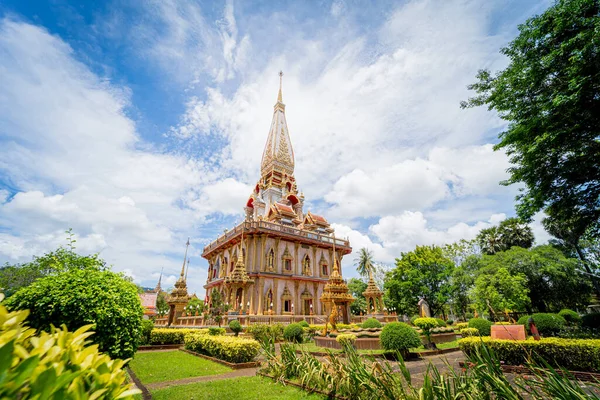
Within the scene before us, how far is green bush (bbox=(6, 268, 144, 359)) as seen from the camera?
201 inches

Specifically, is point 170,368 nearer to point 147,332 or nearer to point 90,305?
point 90,305

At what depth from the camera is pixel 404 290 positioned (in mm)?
29391

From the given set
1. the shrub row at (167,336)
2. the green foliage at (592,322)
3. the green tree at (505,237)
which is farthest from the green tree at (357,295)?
the shrub row at (167,336)

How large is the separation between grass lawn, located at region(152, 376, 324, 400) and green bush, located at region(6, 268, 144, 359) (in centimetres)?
162

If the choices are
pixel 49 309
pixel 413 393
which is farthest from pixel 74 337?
pixel 49 309

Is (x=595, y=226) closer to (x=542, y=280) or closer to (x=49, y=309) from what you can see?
(x=542, y=280)

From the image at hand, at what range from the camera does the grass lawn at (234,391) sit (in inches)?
247

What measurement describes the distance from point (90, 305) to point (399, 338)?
32.2 feet

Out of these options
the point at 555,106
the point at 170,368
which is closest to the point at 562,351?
the point at 555,106

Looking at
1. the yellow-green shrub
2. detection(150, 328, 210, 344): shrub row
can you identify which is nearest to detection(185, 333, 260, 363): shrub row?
detection(150, 328, 210, 344): shrub row

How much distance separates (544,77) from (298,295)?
84.2ft

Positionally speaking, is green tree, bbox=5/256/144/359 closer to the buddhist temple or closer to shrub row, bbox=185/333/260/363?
shrub row, bbox=185/333/260/363

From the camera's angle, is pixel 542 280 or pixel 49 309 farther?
pixel 542 280

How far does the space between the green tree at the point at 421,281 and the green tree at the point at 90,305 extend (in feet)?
90.8
